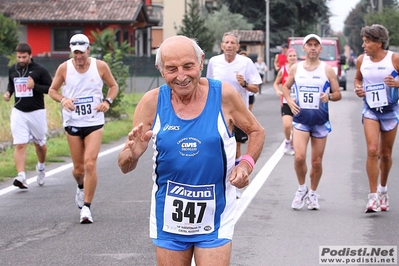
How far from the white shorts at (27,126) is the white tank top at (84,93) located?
2.51 meters

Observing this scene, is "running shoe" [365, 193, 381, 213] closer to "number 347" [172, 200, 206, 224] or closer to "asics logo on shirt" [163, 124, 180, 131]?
"number 347" [172, 200, 206, 224]

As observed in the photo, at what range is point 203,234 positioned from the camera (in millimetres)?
4844

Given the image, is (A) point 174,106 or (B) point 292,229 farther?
(B) point 292,229

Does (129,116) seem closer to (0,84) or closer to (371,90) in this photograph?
(0,84)

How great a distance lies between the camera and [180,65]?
4.69 meters

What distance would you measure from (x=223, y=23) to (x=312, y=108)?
199ft

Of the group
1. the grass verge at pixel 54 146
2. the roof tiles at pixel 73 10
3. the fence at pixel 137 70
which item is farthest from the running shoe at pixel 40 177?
the roof tiles at pixel 73 10

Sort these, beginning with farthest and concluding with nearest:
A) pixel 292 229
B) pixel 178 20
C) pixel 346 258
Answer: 1. pixel 178 20
2. pixel 292 229
3. pixel 346 258

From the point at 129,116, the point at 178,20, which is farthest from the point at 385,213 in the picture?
the point at 178,20

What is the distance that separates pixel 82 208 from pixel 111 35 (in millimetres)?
17807

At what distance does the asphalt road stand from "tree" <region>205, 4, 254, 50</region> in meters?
55.7

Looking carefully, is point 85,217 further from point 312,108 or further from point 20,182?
point 312,108

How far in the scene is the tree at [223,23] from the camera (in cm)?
6969

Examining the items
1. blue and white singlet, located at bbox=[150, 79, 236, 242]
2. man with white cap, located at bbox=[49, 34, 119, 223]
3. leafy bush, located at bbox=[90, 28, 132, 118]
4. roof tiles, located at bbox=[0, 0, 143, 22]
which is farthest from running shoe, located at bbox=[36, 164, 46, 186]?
roof tiles, located at bbox=[0, 0, 143, 22]
